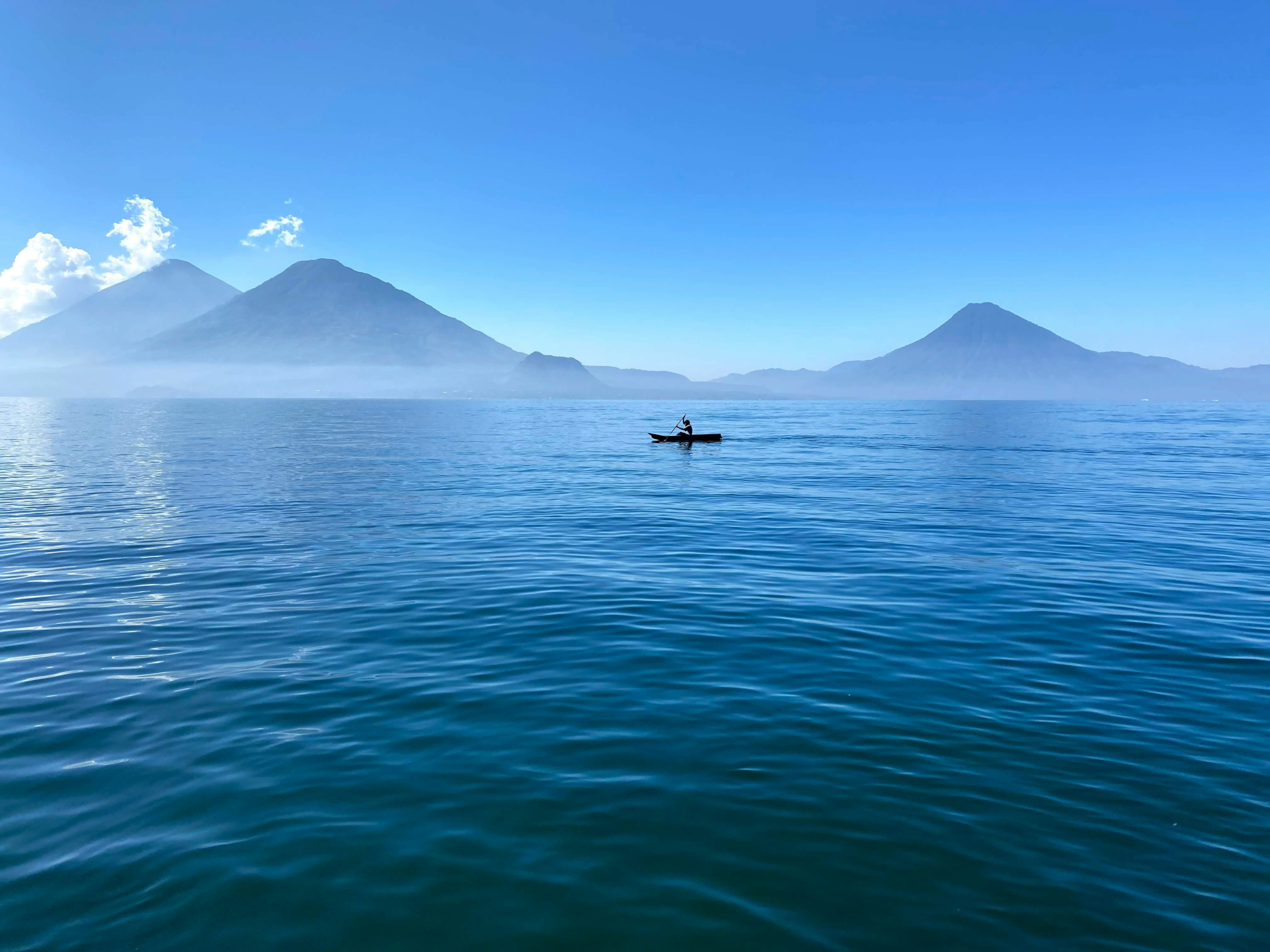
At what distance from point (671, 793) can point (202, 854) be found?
5139 millimetres

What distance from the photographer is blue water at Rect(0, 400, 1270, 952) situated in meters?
6.71

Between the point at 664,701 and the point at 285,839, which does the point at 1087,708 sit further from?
the point at 285,839

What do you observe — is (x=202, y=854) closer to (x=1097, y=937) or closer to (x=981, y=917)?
(x=981, y=917)

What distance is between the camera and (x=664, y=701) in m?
11.4

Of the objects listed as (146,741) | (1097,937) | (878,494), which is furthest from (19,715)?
(878,494)

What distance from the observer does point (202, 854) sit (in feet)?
24.6

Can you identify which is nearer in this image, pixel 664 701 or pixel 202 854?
pixel 202 854

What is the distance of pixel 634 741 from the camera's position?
1006 centimetres

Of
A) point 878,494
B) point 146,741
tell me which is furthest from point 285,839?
point 878,494

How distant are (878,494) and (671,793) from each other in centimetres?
3219

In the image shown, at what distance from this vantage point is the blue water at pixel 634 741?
6715mm

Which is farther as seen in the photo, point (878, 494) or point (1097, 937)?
point (878, 494)

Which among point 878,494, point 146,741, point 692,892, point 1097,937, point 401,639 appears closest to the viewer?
point 1097,937

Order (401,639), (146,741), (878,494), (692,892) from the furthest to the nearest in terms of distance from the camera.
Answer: (878,494) → (401,639) → (146,741) → (692,892)
